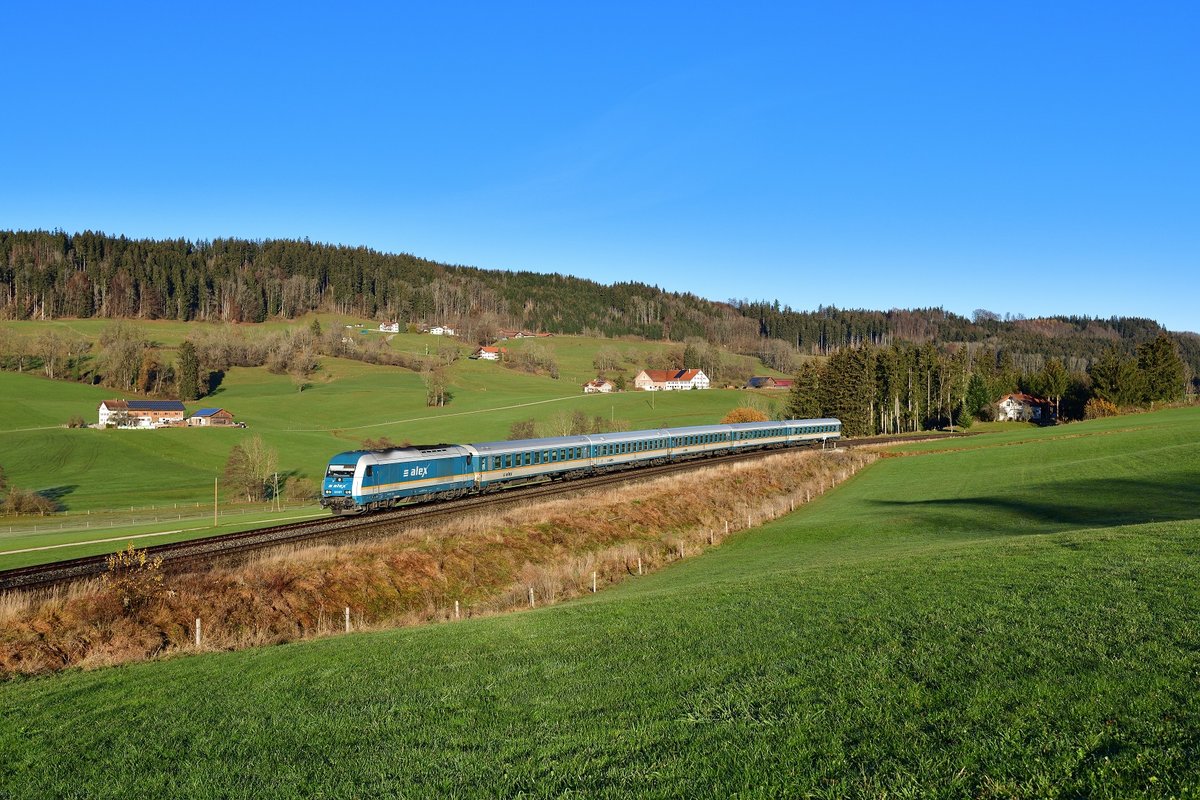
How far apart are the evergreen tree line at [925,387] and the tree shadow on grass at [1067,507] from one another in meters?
65.8

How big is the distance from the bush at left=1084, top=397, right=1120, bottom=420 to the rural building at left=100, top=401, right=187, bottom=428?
134 meters

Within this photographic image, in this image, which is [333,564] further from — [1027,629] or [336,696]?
[1027,629]

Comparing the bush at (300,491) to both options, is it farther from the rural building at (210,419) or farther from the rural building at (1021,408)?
the rural building at (1021,408)

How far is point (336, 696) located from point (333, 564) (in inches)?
631

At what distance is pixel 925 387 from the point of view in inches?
4754

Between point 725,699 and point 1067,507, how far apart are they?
31.1 m

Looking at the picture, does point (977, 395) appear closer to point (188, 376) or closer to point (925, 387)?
point (925, 387)

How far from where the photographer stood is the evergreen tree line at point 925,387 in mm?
107625

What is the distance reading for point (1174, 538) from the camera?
61.0 ft

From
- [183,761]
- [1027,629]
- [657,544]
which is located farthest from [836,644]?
[657,544]

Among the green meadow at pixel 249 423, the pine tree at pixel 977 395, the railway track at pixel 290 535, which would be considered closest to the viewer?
the railway track at pixel 290 535

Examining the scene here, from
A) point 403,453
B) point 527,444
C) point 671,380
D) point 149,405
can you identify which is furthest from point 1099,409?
point 149,405

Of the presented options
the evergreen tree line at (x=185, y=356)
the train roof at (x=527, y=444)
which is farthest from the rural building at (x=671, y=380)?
the train roof at (x=527, y=444)

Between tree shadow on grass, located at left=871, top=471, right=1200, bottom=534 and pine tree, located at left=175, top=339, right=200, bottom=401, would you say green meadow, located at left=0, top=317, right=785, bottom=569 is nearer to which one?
pine tree, located at left=175, top=339, right=200, bottom=401
